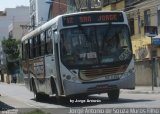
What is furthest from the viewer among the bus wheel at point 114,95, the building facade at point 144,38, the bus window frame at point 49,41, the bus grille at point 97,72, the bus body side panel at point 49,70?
the building facade at point 144,38

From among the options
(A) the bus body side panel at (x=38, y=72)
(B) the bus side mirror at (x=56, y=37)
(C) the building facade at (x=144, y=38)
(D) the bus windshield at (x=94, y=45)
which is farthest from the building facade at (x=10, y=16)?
(D) the bus windshield at (x=94, y=45)

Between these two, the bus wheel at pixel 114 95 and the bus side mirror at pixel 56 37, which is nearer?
the bus side mirror at pixel 56 37

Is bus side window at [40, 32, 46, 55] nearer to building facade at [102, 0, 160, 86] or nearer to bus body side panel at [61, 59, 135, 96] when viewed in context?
bus body side panel at [61, 59, 135, 96]

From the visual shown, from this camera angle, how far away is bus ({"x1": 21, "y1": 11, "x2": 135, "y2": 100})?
2120cm

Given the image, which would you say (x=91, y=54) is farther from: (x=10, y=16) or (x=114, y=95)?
(x=10, y=16)

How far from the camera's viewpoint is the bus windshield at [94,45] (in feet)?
69.7

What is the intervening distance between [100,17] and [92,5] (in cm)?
3916

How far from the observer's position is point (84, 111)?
57.9 ft

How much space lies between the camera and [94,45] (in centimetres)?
2139

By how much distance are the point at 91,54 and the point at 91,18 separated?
1535 mm

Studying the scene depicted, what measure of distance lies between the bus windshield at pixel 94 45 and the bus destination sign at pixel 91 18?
25 cm

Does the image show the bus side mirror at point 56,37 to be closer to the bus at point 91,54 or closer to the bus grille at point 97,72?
the bus at point 91,54

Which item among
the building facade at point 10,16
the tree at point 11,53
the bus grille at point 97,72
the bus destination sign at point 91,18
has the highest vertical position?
the building facade at point 10,16

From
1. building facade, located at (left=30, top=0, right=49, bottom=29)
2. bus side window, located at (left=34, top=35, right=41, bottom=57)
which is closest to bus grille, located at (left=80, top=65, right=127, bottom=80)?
bus side window, located at (left=34, top=35, right=41, bottom=57)
